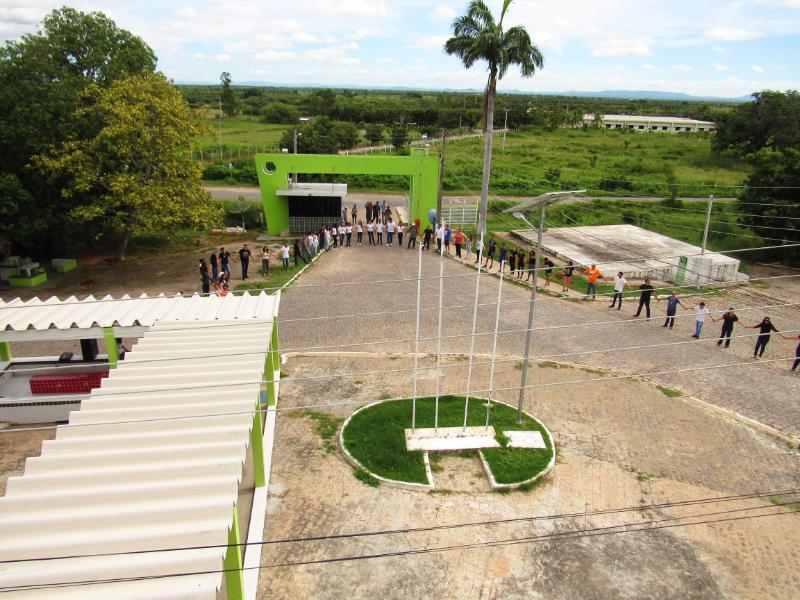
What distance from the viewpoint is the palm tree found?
20.6m

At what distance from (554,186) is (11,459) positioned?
34065 millimetres

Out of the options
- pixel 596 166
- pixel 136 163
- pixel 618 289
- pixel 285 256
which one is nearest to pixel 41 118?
pixel 136 163

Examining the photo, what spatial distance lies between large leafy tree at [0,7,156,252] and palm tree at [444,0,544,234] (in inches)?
526

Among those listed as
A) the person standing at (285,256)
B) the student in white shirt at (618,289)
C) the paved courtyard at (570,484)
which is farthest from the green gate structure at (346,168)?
the paved courtyard at (570,484)

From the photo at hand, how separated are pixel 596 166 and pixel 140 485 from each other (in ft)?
148

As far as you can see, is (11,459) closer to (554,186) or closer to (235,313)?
(235,313)

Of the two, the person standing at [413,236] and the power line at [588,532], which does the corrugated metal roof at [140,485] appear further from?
the person standing at [413,236]

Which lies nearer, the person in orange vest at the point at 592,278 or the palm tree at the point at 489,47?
the person in orange vest at the point at 592,278

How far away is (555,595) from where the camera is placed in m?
6.90

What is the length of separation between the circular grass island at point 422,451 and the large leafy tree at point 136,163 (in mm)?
12599

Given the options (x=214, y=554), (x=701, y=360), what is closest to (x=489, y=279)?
(x=701, y=360)

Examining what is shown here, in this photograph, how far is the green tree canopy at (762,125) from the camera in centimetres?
4021

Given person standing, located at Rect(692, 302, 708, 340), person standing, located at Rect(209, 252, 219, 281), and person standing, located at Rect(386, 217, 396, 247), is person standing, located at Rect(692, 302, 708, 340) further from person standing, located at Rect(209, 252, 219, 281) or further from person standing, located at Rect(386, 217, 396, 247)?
person standing, located at Rect(209, 252, 219, 281)

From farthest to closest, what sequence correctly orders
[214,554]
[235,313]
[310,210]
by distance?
[310,210] → [235,313] → [214,554]
